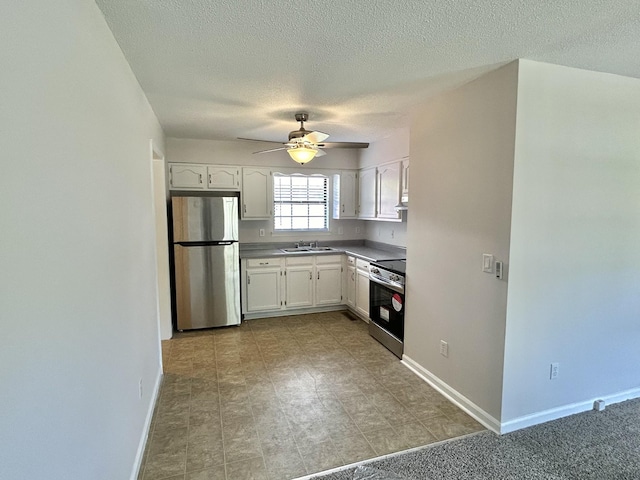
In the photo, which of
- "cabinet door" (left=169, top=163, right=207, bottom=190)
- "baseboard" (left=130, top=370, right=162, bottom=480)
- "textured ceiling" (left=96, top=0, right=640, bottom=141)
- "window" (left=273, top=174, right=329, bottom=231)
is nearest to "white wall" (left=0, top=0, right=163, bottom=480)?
"baseboard" (left=130, top=370, right=162, bottom=480)

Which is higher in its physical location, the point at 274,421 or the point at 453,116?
the point at 453,116

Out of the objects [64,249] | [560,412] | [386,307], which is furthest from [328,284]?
[64,249]

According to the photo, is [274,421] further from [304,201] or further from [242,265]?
[304,201]

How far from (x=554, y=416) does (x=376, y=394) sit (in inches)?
50.0

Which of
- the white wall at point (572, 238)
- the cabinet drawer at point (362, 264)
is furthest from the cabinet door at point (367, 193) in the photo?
the white wall at point (572, 238)

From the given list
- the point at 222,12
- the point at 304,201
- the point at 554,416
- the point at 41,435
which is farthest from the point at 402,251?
the point at 41,435

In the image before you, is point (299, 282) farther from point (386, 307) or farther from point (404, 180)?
point (404, 180)

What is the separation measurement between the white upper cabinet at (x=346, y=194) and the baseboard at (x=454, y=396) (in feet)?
8.25

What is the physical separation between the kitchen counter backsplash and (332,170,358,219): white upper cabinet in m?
0.49

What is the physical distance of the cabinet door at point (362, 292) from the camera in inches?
174

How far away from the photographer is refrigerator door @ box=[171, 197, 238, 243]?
13.5 ft

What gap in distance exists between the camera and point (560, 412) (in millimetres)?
2514

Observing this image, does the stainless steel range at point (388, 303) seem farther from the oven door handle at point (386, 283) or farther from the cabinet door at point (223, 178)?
the cabinet door at point (223, 178)

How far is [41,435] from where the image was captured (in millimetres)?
923
